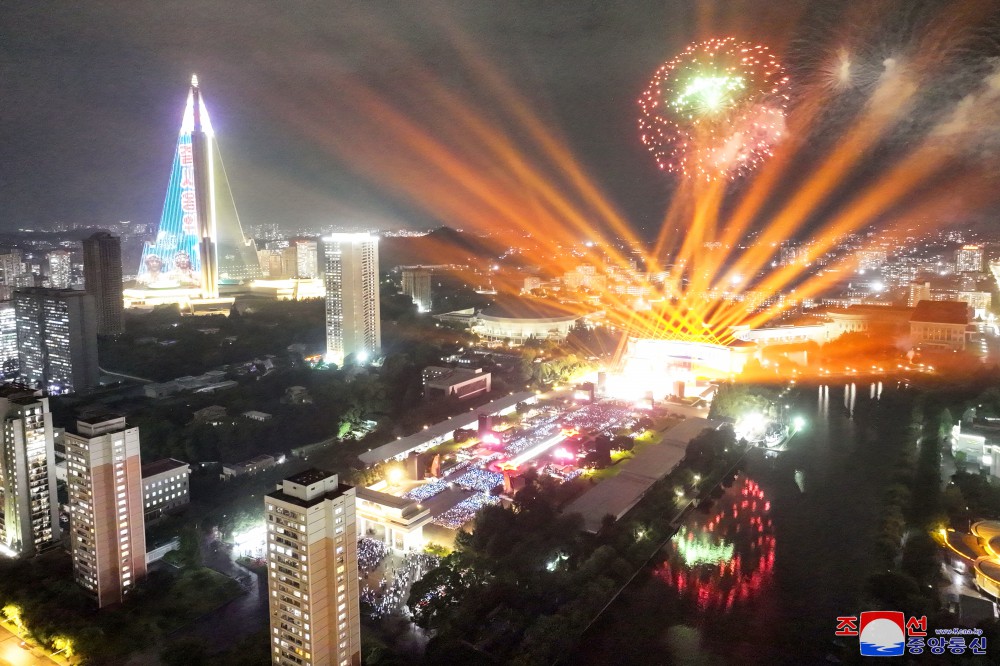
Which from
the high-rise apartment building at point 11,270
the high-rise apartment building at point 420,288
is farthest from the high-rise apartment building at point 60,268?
the high-rise apartment building at point 420,288

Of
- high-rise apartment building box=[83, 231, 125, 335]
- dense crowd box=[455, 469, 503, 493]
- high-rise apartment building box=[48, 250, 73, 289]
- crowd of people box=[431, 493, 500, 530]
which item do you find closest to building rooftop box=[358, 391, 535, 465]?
dense crowd box=[455, 469, 503, 493]

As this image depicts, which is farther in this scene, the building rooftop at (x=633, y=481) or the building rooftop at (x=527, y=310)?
the building rooftop at (x=527, y=310)

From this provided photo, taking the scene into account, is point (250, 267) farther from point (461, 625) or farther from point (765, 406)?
point (461, 625)

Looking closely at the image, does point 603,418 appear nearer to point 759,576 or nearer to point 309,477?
point 759,576

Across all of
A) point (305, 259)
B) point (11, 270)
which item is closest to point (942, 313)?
point (305, 259)

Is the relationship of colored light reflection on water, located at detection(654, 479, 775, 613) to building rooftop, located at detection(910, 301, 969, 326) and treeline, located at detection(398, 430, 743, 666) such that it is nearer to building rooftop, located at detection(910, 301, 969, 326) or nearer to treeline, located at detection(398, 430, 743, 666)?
treeline, located at detection(398, 430, 743, 666)

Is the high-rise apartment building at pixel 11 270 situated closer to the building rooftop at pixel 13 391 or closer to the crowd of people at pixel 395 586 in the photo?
the building rooftop at pixel 13 391

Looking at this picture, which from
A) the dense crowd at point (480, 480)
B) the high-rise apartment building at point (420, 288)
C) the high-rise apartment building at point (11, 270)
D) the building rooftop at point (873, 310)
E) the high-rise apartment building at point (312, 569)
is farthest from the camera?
the high-rise apartment building at point (420, 288)
